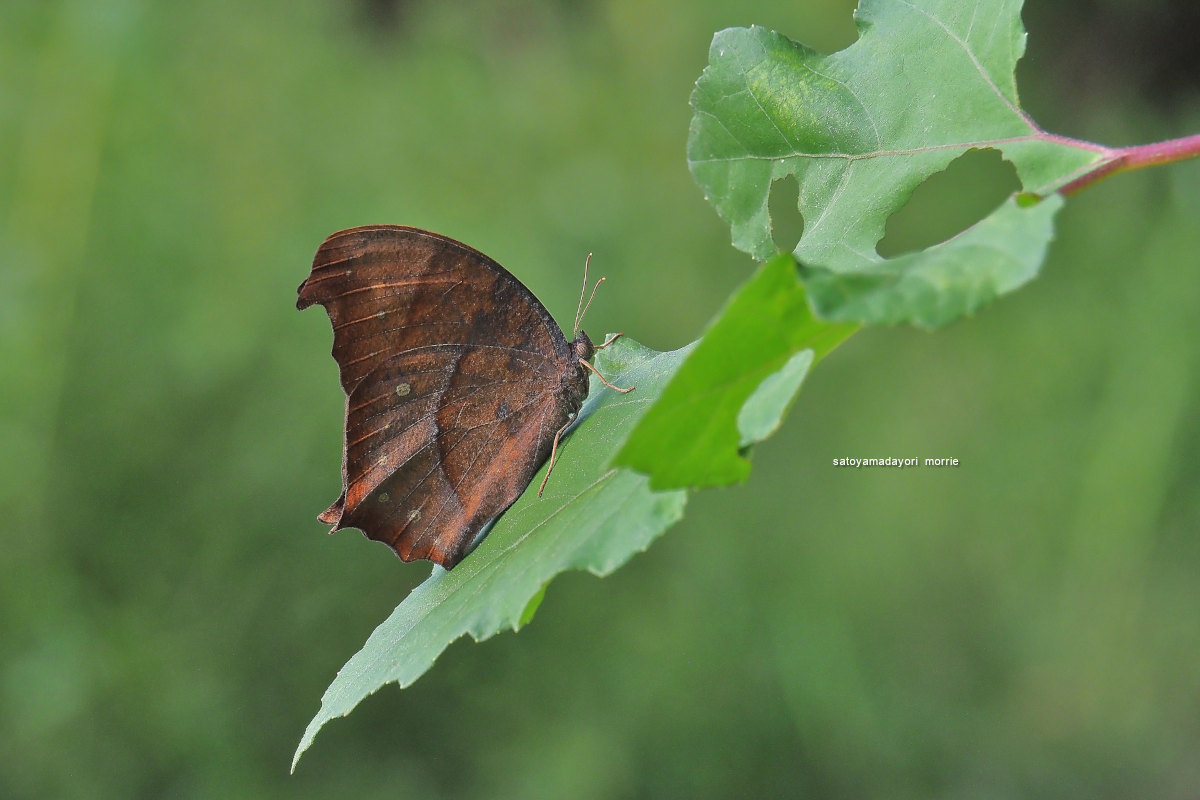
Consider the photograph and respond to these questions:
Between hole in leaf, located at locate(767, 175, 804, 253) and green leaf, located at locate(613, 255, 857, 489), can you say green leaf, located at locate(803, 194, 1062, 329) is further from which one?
hole in leaf, located at locate(767, 175, 804, 253)

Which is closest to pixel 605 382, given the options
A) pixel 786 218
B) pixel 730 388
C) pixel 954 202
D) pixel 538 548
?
pixel 538 548

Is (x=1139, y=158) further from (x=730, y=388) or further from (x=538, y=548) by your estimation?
(x=538, y=548)

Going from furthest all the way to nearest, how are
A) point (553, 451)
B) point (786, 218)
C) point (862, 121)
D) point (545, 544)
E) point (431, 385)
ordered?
point (786, 218) → point (431, 385) → point (553, 451) → point (862, 121) → point (545, 544)

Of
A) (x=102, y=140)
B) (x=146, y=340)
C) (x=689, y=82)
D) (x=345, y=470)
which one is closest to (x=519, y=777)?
(x=146, y=340)

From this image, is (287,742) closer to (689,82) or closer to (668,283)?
(668,283)

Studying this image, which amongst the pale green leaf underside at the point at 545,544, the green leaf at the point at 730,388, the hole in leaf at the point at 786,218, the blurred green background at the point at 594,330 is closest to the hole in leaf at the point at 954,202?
the blurred green background at the point at 594,330

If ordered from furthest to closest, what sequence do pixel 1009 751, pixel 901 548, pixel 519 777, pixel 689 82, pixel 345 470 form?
pixel 689 82 < pixel 901 548 < pixel 1009 751 < pixel 519 777 < pixel 345 470

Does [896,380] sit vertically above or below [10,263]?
below
